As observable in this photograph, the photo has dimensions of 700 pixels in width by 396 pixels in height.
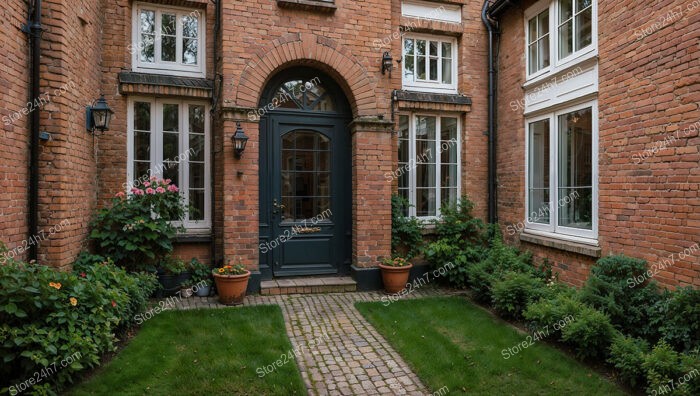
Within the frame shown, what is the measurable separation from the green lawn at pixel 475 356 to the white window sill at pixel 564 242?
1.51m

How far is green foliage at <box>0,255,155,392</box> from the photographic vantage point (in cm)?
356

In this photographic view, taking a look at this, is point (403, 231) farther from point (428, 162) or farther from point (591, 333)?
point (591, 333)

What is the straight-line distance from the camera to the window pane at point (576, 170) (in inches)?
236

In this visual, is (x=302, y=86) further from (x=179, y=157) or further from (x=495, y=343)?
(x=495, y=343)

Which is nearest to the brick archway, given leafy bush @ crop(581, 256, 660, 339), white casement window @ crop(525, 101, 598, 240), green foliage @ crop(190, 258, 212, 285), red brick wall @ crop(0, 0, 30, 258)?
green foliage @ crop(190, 258, 212, 285)

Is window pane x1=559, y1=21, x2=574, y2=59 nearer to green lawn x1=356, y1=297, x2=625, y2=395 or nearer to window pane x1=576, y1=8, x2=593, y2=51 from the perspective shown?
window pane x1=576, y1=8, x2=593, y2=51

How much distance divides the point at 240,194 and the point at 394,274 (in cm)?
280

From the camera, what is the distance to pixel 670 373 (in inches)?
143

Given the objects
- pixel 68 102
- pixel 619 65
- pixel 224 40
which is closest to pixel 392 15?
pixel 224 40

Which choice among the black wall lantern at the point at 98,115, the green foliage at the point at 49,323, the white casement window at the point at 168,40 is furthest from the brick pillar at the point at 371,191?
the green foliage at the point at 49,323

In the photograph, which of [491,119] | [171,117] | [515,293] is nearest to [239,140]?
[171,117]

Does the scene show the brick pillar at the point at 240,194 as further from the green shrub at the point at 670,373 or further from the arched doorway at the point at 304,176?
the green shrub at the point at 670,373

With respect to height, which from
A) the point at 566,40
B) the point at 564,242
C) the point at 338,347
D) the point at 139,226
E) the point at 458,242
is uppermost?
the point at 566,40

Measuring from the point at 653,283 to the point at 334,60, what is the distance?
543cm
